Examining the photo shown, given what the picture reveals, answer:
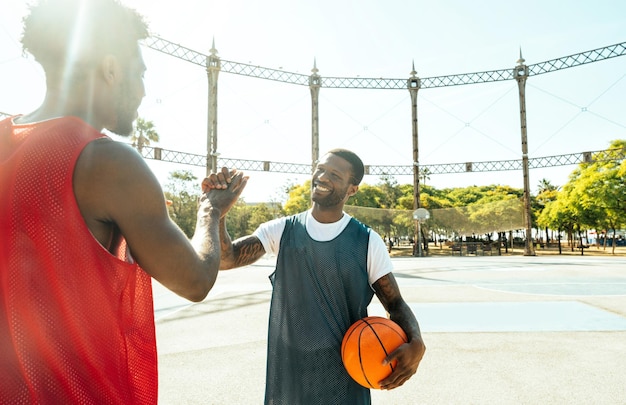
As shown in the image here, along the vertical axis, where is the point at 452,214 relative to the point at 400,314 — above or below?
above

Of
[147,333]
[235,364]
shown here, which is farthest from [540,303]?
[147,333]

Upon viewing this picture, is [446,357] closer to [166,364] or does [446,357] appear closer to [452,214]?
[166,364]

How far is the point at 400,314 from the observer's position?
8.64 ft

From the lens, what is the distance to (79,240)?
109 centimetres

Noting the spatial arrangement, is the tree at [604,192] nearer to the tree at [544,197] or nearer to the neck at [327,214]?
the tree at [544,197]

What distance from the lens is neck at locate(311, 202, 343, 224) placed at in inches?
111

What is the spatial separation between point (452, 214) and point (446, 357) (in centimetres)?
3118

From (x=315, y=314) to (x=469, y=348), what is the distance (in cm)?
359

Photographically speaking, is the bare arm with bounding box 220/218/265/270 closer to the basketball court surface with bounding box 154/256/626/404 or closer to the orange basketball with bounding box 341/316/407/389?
the orange basketball with bounding box 341/316/407/389

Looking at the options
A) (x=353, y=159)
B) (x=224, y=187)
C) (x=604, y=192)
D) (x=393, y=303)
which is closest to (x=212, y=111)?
(x=353, y=159)

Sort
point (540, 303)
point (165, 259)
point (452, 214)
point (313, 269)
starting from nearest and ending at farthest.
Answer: point (165, 259)
point (313, 269)
point (540, 303)
point (452, 214)

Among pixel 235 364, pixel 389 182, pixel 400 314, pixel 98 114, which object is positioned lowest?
pixel 235 364

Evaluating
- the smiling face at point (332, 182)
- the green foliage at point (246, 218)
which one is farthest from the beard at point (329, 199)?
the green foliage at point (246, 218)

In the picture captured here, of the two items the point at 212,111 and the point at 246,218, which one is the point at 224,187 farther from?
the point at 246,218
